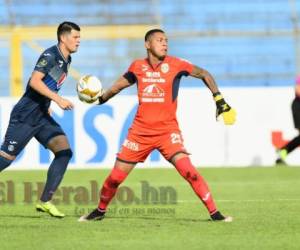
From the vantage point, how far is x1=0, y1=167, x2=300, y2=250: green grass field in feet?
25.7

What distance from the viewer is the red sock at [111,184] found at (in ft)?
30.8

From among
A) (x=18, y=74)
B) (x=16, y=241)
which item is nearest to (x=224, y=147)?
(x=18, y=74)

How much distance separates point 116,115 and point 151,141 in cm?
1011

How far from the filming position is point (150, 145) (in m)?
9.34

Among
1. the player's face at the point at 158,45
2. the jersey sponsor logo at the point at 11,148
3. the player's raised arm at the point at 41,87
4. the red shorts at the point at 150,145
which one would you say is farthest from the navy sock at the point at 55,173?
the player's face at the point at 158,45

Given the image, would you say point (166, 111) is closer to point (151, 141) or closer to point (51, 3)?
point (151, 141)

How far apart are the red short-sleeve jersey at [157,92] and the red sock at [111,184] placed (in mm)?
474

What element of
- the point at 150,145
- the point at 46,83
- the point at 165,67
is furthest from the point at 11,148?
the point at 165,67

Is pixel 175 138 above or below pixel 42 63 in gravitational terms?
below

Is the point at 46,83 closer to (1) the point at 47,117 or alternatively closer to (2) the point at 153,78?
(1) the point at 47,117

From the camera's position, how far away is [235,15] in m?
26.1

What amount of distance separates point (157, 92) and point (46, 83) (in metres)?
1.34

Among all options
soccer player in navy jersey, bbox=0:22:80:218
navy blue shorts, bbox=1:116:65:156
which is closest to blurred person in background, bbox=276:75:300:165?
soccer player in navy jersey, bbox=0:22:80:218

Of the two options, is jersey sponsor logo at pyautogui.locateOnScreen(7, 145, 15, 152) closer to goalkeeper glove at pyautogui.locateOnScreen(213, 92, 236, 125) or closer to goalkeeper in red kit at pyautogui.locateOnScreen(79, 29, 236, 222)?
goalkeeper in red kit at pyautogui.locateOnScreen(79, 29, 236, 222)
